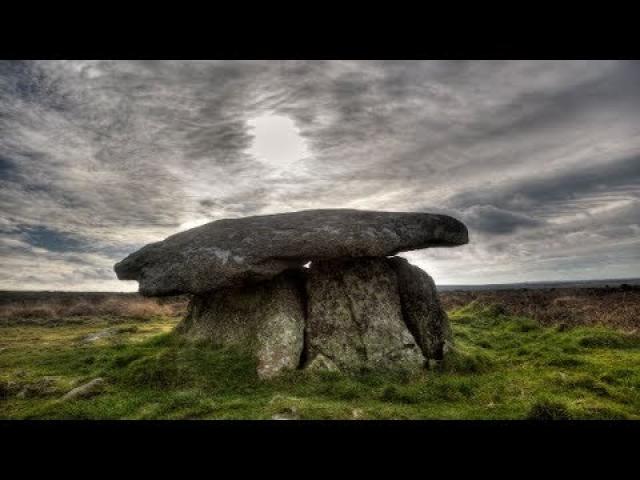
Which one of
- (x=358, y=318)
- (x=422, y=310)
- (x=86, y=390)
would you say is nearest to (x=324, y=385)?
(x=358, y=318)

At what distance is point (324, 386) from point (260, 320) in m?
3.10

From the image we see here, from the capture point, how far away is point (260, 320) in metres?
12.9

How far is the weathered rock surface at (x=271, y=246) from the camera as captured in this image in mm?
12352

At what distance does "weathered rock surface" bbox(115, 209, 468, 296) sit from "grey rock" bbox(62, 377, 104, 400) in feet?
9.33

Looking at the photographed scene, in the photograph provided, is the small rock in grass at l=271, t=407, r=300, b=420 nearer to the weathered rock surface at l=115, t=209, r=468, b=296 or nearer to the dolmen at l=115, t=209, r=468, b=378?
the dolmen at l=115, t=209, r=468, b=378

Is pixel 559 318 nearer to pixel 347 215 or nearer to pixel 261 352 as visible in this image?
pixel 347 215

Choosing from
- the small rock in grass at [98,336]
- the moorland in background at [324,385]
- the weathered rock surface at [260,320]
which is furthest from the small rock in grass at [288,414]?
the small rock in grass at [98,336]

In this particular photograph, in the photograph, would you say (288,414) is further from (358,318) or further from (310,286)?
(310,286)

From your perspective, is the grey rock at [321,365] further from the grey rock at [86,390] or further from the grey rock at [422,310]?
the grey rock at [86,390]

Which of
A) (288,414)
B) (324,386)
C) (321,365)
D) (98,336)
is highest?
(98,336)

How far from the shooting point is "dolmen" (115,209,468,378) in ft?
40.5

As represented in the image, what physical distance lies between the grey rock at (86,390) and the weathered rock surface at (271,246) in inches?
112
